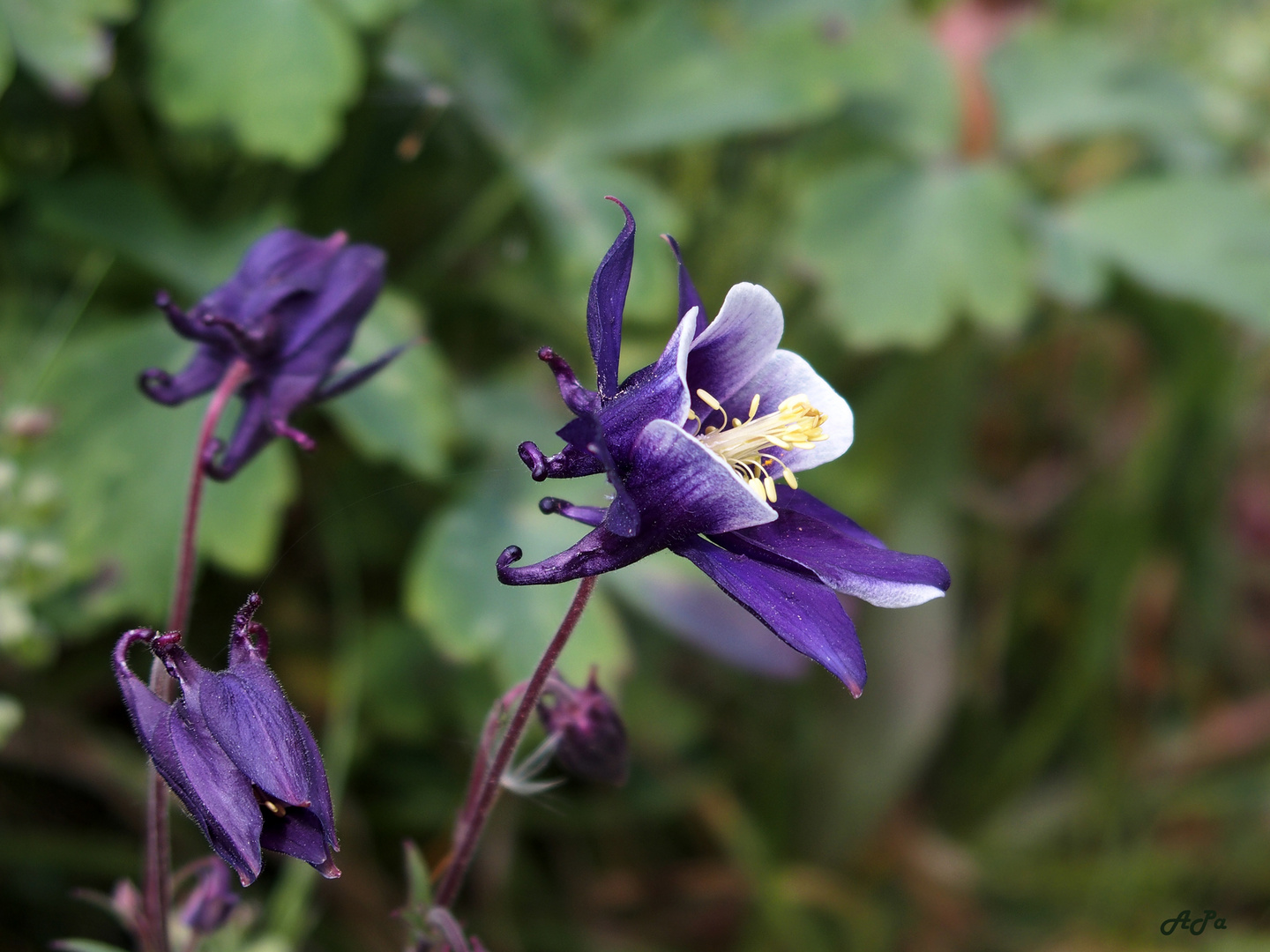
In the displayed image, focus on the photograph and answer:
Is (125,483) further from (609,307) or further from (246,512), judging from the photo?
(609,307)

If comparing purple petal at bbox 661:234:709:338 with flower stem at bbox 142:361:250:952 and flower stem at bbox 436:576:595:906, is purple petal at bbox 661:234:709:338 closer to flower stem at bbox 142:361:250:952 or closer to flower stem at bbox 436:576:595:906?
flower stem at bbox 436:576:595:906

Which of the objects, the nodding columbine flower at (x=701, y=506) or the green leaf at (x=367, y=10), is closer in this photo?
the nodding columbine flower at (x=701, y=506)

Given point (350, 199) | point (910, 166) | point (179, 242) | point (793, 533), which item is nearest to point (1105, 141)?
point (910, 166)

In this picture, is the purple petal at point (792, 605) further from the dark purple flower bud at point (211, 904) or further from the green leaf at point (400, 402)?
the green leaf at point (400, 402)

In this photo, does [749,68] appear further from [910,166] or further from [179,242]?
[179,242]

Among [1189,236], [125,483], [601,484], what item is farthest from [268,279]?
[1189,236]

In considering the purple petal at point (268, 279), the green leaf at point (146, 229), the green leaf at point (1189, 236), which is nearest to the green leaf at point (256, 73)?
the green leaf at point (146, 229)
